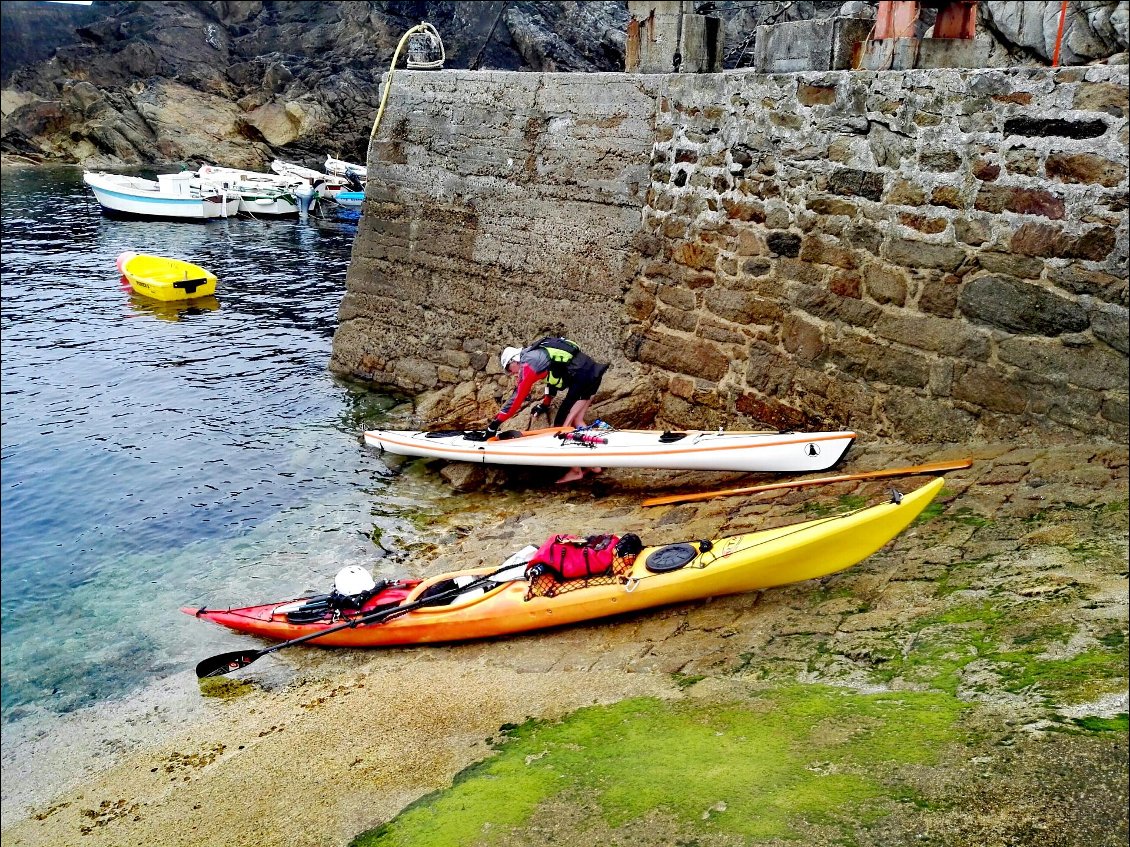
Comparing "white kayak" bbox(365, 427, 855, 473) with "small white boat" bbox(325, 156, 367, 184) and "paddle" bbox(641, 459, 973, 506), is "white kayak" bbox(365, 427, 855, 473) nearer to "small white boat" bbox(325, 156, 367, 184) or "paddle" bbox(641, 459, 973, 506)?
"paddle" bbox(641, 459, 973, 506)

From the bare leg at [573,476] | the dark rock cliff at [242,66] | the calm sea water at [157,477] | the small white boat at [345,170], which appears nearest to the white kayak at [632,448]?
the bare leg at [573,476]

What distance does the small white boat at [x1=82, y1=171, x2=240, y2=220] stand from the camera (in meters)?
25.1

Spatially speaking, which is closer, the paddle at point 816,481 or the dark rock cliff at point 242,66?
the paddle at point 816,481

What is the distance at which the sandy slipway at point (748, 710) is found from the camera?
10.7 feet

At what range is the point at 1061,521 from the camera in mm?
5051

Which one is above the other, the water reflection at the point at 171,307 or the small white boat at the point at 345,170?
the small white boat at the point at 345,170

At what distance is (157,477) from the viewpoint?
29.5 feet

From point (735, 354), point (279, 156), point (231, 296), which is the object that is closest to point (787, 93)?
point (735, 354)

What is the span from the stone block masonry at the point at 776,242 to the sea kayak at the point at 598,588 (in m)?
1.34

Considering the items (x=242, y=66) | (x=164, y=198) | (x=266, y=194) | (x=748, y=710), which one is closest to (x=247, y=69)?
(x=242, y=66)

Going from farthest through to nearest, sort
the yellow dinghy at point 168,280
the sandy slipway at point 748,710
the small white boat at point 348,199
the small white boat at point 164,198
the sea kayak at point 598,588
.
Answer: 1. the small white boat at point 348,199
2. the small white boat at point 164,198
3. the yellow dinghy at point 168,280
4. the sea kayak at point 598,588
5. the sandy slipway at point 748,710

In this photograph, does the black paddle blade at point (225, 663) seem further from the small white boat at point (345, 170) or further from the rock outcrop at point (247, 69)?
the rock outcrop at point (247, 69)

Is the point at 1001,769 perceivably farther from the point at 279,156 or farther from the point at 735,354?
the point at 279,156

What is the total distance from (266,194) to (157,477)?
63.9ft
